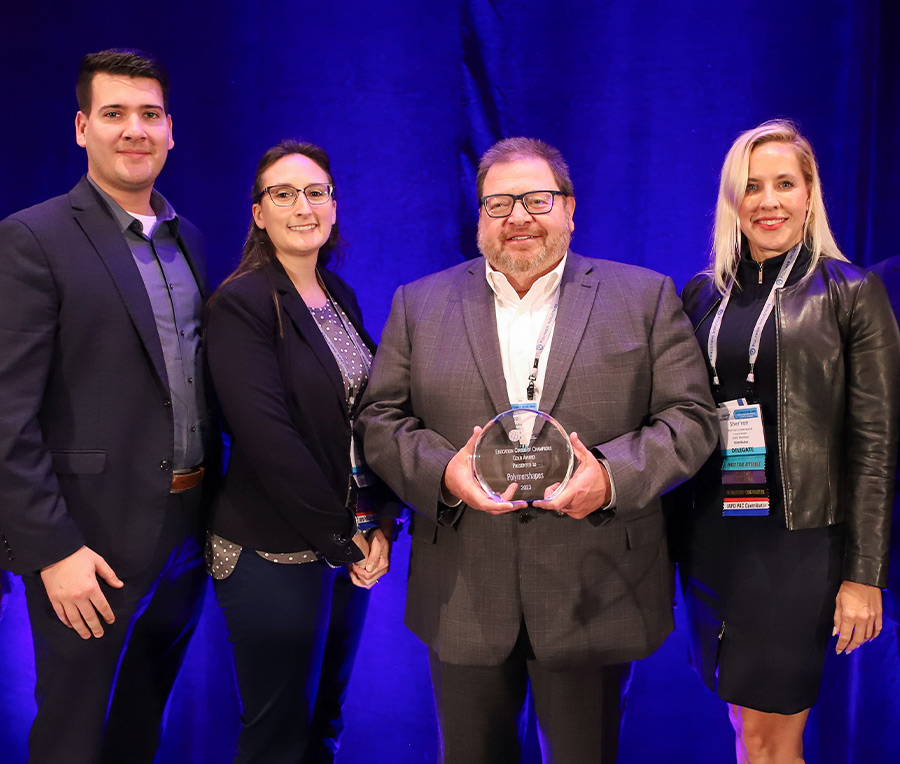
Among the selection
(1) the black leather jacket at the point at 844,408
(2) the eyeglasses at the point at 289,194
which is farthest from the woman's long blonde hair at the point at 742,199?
(2) the eyeglasses at the point at 289,194

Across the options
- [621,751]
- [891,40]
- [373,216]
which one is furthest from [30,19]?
[621,751]

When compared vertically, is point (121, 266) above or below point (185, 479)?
above

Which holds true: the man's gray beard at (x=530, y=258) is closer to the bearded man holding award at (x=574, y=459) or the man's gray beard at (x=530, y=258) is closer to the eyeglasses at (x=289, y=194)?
the bearded man holding award at (x=574, y=459)

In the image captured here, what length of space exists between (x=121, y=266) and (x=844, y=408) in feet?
5.96

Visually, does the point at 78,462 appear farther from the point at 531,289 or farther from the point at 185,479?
the point at 531,289

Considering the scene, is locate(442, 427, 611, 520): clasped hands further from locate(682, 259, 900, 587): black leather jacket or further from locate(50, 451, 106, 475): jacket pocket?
locate(50, 451, 106, 475): jacket pocket

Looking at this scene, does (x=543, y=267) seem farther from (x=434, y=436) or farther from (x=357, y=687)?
(x=357, y=687)

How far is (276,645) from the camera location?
2.10m

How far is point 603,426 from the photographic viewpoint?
76.3 inches

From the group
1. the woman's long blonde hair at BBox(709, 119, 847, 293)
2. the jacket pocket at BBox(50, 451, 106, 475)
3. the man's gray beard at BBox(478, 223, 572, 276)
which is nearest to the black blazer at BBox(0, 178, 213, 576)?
the jacket pocket at BBox(50, 451, 106, 475)

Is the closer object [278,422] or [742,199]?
[278,422]

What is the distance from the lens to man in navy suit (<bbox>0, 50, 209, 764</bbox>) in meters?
1.87

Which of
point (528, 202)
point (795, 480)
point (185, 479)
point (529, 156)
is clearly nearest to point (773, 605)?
point (795, 480)

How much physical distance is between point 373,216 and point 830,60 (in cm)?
161
